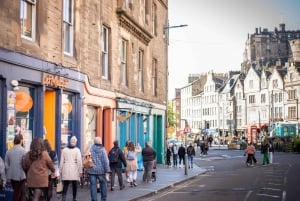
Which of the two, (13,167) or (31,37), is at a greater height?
(31,37)

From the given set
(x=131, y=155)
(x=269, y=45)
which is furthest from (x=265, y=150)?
(x=269, y=45)

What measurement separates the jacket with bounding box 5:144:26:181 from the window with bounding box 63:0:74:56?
7.56 meters

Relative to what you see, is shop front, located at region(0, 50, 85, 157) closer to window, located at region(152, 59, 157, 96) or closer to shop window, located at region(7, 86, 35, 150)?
shop window, located at region(7, 86, 35, 150)

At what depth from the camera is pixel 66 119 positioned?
19.3 metres

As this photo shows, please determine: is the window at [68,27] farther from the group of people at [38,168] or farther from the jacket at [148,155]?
the jacket at [148,155]

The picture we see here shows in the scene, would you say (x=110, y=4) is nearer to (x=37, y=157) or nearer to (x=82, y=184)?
(x=82, y=184)

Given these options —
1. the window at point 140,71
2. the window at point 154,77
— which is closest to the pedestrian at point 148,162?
the window at point 140,71

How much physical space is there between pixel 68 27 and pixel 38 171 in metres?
9.37

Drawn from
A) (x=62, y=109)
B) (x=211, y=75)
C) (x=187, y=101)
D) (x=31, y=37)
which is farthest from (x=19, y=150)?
(x=187, y=101)

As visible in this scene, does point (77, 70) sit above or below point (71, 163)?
above

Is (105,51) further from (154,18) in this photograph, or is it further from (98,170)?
(154,18)

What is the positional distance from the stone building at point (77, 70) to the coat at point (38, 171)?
10.2 feet

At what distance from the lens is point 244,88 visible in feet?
399

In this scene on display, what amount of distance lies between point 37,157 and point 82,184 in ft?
27.2
